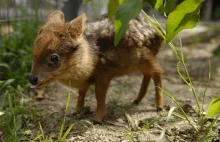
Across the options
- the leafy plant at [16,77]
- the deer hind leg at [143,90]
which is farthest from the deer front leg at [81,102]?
the deer hind leg at [143,90]

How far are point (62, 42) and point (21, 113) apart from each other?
34.8 inches

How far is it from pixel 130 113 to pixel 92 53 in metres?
0.80

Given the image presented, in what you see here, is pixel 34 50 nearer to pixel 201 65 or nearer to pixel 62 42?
pixel 62 42

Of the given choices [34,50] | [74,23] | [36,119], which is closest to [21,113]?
[36,119]

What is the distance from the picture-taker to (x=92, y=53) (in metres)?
3.49

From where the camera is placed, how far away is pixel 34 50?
3.14 m

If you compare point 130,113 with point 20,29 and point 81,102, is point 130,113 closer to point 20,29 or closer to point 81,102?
point 81,102

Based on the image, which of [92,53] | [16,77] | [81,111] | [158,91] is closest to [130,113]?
[158,91]

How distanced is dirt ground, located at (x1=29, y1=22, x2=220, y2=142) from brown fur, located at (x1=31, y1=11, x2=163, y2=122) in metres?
0.21

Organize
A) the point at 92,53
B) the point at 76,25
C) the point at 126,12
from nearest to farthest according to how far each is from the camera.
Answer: the point at 126,12
the point at 76,25
the point at 92,53

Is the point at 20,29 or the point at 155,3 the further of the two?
the point at 20,29

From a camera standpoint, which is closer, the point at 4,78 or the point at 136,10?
the point at 136,10

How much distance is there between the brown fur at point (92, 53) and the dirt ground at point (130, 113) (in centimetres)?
21

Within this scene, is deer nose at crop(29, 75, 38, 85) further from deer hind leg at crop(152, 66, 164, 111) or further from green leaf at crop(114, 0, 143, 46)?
deer hind leg at crop(152, 66, 164, 111)
